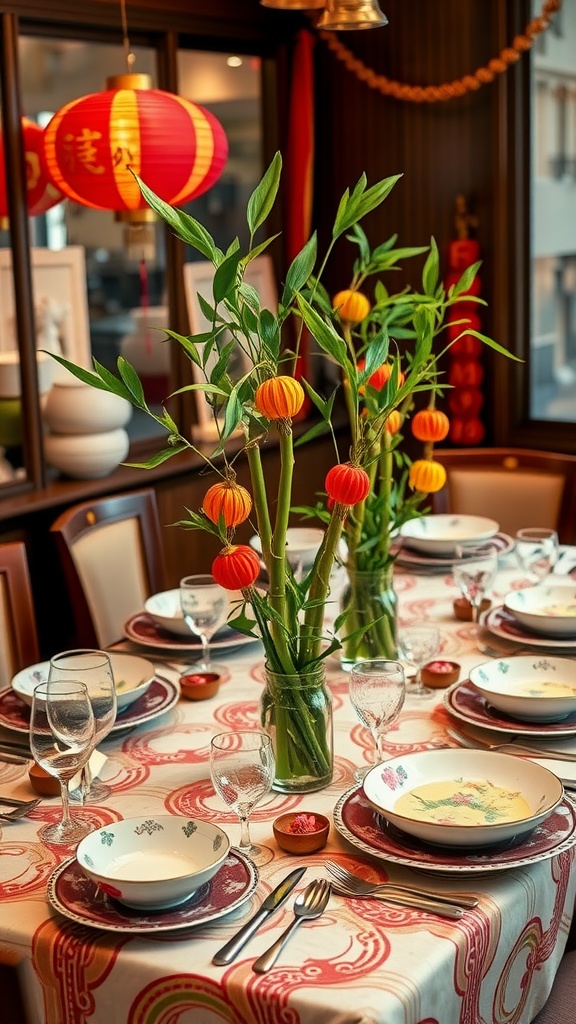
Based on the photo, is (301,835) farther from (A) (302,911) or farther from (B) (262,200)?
(B) (262,200)

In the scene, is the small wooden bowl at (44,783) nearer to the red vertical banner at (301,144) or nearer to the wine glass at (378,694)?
the wine glass at (378,694)

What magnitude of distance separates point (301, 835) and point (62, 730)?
0.28m

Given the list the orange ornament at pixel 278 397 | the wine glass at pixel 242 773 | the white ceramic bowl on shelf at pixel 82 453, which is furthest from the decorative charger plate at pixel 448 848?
the white ceramic bowl on shelf at pixel 82 453

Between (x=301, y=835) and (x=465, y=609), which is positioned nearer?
(x=301, y=835)

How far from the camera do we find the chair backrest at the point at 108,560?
7.57 feet

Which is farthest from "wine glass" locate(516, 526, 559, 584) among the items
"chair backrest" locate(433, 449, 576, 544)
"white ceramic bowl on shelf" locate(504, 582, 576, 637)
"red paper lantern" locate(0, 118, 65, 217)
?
"red paper lantern" locate(0, 118, 65, 217)

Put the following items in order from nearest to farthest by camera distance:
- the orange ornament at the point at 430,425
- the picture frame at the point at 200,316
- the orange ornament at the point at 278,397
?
the orange ornament at the point at 278,397
the orange ornament at the point at 430,425
the picture frame at the point at 200,316

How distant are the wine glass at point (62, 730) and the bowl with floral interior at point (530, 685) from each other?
1.78ft

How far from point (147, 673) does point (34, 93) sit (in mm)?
2249

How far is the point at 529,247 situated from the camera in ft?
11.8

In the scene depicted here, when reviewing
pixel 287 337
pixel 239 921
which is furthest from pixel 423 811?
pixel 287 337

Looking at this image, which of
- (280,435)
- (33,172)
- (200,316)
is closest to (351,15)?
(280,435)

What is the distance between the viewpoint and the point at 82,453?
311 cm

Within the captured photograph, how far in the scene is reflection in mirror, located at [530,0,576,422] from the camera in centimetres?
352
